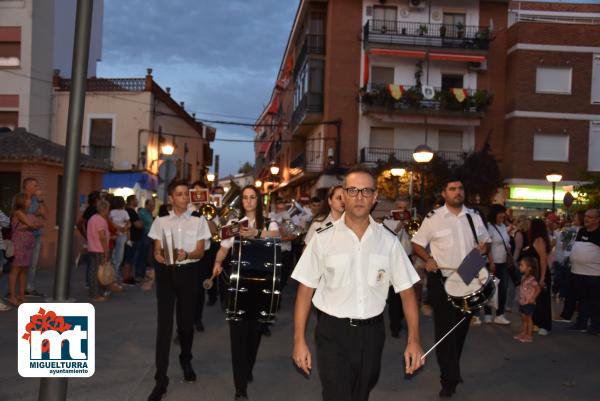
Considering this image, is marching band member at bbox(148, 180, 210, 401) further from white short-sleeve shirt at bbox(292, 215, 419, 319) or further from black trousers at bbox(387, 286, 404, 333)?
black trousers at bbox(387, 286, 404, 333)

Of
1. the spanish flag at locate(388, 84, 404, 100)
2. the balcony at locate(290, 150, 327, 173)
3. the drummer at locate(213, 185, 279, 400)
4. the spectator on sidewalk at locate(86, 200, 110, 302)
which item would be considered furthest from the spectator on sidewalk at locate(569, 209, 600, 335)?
the balcony at locate(290, 150, 327, 173)

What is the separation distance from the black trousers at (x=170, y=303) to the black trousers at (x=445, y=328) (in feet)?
7.52

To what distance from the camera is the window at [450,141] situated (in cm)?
3425

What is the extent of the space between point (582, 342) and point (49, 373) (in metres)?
8.25

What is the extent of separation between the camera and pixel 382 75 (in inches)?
1331

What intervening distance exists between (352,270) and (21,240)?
26.5ft

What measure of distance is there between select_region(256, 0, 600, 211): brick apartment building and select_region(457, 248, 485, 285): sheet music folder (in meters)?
25.1

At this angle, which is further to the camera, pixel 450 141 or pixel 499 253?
pixel 450 141

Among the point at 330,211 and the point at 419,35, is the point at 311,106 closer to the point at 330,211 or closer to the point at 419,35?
the point at 419,35

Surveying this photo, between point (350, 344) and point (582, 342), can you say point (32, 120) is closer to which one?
point (582, 342)

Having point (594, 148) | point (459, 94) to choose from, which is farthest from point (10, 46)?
point (594, 148)

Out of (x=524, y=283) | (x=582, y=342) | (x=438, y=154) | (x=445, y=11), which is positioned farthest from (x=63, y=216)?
(x=445, y=11)

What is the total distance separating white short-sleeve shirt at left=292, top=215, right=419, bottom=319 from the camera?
162 inches

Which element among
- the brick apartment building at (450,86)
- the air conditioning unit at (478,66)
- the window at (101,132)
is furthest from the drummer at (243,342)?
the air conditioning unit at (478,66)
